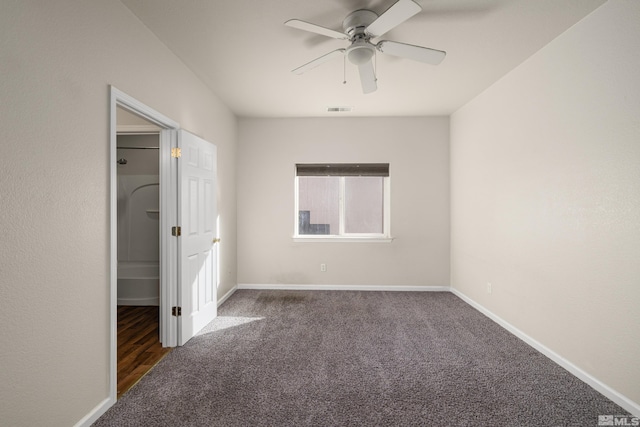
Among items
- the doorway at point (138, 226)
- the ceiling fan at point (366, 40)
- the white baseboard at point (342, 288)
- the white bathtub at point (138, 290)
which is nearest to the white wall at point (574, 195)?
the ceiling fan at point (366, 40)

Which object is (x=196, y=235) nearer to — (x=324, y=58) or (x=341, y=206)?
(x=324, y=58)

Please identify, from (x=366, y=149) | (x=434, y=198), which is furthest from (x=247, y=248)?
(x=434, y=198)

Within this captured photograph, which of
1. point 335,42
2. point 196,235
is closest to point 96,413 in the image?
point 196,235

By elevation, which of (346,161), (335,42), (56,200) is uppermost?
(335,42)

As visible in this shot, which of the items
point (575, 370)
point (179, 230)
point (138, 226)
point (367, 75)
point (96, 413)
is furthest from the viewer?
point (138, 226)

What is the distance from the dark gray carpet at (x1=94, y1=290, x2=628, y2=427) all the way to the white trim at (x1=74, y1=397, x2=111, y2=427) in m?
0.04

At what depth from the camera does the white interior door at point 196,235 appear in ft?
9.70

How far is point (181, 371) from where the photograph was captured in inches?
97.8

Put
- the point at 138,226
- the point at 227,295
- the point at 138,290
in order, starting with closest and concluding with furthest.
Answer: the point at 138,290 < the point at 227,295 < the point at 138,226

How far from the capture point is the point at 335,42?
272 centimetres

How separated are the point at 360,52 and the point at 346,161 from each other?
8.58 ft

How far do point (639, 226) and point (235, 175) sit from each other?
4.40m

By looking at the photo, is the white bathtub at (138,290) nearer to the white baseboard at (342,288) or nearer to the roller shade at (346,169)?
the white baseboard at (342,288)

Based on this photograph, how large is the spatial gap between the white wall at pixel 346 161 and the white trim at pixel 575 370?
56.4 inches
